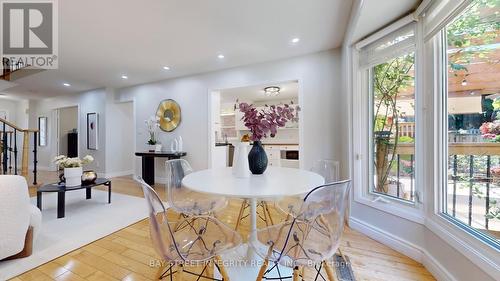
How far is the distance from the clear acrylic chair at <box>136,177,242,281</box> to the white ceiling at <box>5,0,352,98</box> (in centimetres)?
195

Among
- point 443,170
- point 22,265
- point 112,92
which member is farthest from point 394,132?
point 112,92

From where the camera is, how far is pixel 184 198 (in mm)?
2059

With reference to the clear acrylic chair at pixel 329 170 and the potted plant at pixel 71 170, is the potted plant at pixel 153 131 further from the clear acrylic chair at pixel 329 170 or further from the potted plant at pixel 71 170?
the clear acrylic chair at pixel 329 170

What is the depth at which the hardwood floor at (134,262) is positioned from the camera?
158cm

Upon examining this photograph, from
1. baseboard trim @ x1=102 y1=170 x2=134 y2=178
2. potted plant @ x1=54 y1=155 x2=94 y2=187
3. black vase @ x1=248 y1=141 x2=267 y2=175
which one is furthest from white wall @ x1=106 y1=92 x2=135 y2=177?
black vase @ x1=248 y1=141 x2=267 y2=175

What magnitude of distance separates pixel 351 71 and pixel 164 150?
410 centimetres

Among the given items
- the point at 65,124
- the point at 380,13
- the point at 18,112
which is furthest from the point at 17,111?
the point at 380,13

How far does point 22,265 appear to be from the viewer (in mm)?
1670

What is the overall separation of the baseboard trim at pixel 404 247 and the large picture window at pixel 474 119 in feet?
1.25

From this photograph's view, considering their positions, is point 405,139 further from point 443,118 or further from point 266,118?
point 266,118

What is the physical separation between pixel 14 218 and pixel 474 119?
3425 mm

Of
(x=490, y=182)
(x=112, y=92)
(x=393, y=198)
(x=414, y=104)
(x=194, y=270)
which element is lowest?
(x=194, y=270)

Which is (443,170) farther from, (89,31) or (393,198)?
(89,31)

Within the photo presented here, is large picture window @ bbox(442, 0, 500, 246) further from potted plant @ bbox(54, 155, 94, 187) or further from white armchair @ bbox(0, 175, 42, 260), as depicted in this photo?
potted plant @ bbox(54, 155, 94, 187)
